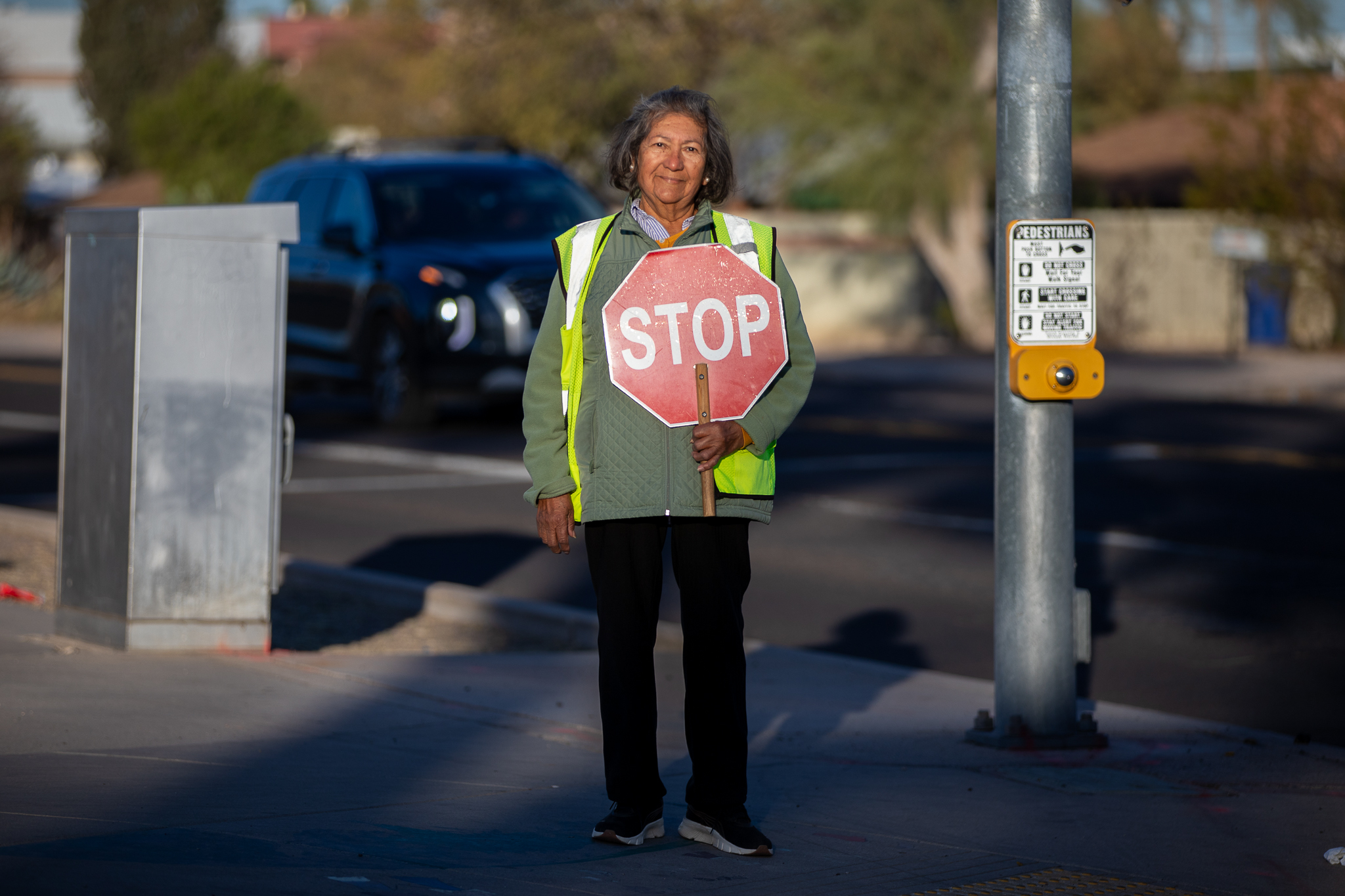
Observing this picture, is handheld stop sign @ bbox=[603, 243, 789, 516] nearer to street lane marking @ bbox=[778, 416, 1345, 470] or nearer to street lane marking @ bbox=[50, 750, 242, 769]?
street lane marking @ bbox=[50, 750, 242, 769]

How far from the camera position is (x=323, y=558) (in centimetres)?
999

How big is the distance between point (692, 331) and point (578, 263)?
34cm

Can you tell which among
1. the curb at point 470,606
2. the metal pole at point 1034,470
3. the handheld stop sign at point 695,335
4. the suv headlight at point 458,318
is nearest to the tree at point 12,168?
the suv headlight at point 458,318

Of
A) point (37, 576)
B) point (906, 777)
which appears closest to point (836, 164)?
point (37, 576)

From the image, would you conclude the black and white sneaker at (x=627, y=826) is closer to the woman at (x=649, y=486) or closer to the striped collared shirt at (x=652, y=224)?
the woman at (x=649, y=486)

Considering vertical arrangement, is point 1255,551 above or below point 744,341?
below

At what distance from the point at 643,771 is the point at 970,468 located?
961 centimetres

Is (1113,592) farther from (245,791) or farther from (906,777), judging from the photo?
(245,791)

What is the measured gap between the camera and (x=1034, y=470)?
19.6ft

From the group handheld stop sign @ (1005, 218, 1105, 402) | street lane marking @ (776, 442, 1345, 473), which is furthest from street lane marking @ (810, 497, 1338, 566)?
handheld stop sign @ (1005, 218, 1105, 402)

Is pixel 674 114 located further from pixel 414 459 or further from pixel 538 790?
pixel 414 459

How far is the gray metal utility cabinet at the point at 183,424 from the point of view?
6832 millimetres

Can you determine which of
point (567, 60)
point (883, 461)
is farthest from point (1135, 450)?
point (567, 60)

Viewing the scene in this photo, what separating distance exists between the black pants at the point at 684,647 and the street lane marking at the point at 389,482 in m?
8.21
